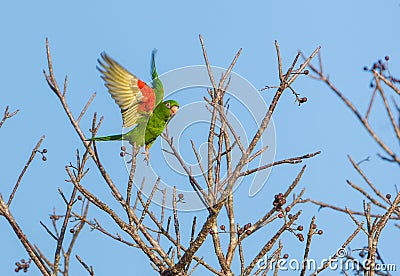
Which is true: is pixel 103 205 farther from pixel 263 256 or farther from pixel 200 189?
pixel 263 256

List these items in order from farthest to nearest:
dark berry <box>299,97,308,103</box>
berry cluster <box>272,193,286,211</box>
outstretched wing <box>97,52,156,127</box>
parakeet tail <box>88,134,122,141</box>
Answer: parakeet tail <box>88,134,122,141</box> < outstretched wing <box>97,52,156,127</box> < dark berry <box>299,97,308,103</box> < berry cluster <box>272,193,286,211</box>

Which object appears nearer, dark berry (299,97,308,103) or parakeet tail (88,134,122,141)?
Result: dark berry (299,97,308,103)

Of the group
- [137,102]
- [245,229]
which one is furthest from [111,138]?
[245,229]

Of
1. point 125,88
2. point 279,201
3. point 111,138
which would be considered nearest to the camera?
point 279,201

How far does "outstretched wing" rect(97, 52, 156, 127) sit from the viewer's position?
6.07 meters

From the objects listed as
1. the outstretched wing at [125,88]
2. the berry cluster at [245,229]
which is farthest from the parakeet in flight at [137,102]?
the berry cluster at [245,229]

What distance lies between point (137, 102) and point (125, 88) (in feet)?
0.66

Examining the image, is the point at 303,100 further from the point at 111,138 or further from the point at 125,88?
the point at 111,138

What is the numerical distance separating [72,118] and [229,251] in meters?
1.48

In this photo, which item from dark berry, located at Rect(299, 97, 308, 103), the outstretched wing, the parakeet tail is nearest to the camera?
dark berry, located at Rect(299, 97, 308, 103)

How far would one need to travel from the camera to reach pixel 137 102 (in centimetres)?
624

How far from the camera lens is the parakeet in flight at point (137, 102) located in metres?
6.09

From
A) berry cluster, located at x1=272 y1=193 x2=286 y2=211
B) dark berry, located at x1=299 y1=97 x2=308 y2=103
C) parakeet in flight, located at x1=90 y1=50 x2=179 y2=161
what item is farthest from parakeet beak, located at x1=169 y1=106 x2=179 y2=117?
berry cluster, located at x1=272 y1=193 x2=286 y2=211

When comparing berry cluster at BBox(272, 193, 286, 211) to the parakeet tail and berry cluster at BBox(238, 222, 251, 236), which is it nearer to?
berry cluster at BBox(238, 222, 251, 236)
